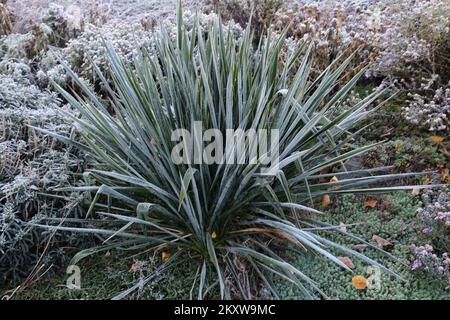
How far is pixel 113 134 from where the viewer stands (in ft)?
9.53

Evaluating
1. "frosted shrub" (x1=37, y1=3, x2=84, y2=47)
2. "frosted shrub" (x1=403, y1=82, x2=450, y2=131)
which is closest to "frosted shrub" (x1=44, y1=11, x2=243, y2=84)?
"frosted shrub" (x1=37, y1=3, x2=84, y2=47)

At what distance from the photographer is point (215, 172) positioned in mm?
2867

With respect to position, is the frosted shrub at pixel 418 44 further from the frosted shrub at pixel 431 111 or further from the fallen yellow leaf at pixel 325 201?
the fallen yellow leaf at pixel 325 201

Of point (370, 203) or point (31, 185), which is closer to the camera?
point (31, 185)

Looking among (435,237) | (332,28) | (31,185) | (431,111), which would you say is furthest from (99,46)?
(435,237)

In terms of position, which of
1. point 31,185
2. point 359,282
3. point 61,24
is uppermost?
point 61,24

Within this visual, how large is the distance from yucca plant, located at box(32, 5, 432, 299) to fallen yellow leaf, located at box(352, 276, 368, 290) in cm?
21

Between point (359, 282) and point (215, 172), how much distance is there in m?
0.99

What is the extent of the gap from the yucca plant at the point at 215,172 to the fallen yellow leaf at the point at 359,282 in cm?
21

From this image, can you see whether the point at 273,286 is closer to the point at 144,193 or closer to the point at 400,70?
the point at 144,193

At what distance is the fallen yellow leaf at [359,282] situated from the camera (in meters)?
2.78

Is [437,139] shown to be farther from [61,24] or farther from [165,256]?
[61,24]

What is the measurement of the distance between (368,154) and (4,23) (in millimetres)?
3812

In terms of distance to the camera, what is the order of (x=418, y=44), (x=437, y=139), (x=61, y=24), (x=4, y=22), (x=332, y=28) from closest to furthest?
1. (x=437, y=139)
2. (x=418, y=44)
3. (x=332, y=28)
4. (x=61, y=24)
5. (x=4, y=22)
